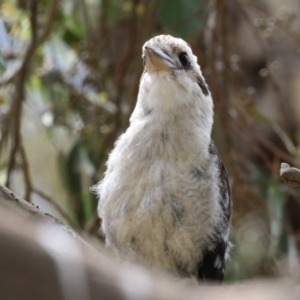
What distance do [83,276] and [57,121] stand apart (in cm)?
250

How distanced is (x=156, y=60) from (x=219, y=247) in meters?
0.62

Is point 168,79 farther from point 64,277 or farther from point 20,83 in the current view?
point 64,277

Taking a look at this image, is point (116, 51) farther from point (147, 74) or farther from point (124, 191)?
point (124, 191)

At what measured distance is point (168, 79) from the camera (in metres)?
2.11

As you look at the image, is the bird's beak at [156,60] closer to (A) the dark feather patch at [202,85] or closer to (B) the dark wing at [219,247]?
(A) the dark feather patch at [202,85]

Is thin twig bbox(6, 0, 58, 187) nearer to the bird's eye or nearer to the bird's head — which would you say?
the bird's head

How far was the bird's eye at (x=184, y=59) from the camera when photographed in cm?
222

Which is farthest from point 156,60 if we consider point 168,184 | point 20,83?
point 20,83

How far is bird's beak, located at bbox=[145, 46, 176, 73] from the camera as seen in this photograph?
2.08 meters

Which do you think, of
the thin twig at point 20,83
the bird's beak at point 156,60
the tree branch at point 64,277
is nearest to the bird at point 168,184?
the bird's beak at point 156,60

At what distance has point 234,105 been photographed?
3.13m

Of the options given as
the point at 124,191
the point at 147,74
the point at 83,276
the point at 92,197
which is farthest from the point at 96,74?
the point at 83,276

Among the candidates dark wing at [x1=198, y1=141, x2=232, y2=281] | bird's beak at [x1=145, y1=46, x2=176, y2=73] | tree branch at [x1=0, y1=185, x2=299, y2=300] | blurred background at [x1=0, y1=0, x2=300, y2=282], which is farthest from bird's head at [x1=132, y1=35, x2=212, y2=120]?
tree branch at [x1=0, y1=185, x2=299, y2=300]

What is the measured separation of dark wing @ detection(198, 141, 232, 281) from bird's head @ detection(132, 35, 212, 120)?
0.60 ft
